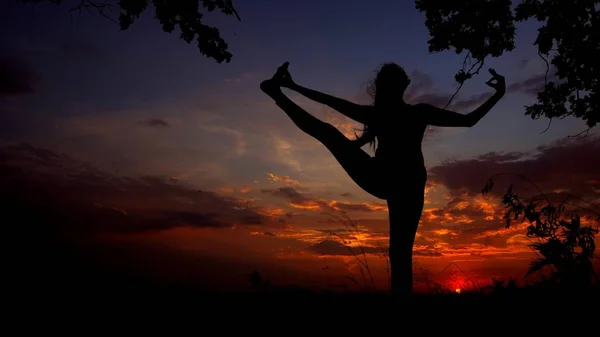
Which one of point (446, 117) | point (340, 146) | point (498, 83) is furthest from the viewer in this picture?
point (498, 83)

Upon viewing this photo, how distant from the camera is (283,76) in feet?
18.0

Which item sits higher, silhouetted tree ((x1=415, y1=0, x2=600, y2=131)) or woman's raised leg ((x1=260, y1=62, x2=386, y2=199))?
silhouetted tree ((x1=415, y1=0, x2=600, y2=131))

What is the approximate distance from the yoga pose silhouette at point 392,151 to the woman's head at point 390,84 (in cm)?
1

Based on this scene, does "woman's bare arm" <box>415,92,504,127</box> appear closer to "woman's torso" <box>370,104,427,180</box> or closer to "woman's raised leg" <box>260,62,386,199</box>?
"woman's torso" <box>370,104,427,180</box>

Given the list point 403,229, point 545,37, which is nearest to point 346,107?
point 403,229

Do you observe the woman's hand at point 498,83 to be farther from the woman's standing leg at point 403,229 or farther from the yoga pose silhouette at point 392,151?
the woman's standing leg at point 403,229

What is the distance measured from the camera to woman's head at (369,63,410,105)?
5.38 metres

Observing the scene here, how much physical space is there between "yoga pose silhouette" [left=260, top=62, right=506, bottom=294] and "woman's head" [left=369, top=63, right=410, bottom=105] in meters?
0.01

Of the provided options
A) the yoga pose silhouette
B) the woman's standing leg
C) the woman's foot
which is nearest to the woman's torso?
the yoga pose silhouette

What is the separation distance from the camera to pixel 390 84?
5.41m

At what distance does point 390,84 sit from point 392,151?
806mm

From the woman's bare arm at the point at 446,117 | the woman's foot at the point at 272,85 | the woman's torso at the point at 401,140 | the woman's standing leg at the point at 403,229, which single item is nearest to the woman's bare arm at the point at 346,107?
the woman's torso at the point at 401,140

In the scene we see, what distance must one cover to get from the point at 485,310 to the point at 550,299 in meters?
0.71

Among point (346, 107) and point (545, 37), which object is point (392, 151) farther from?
point (545, 37)
